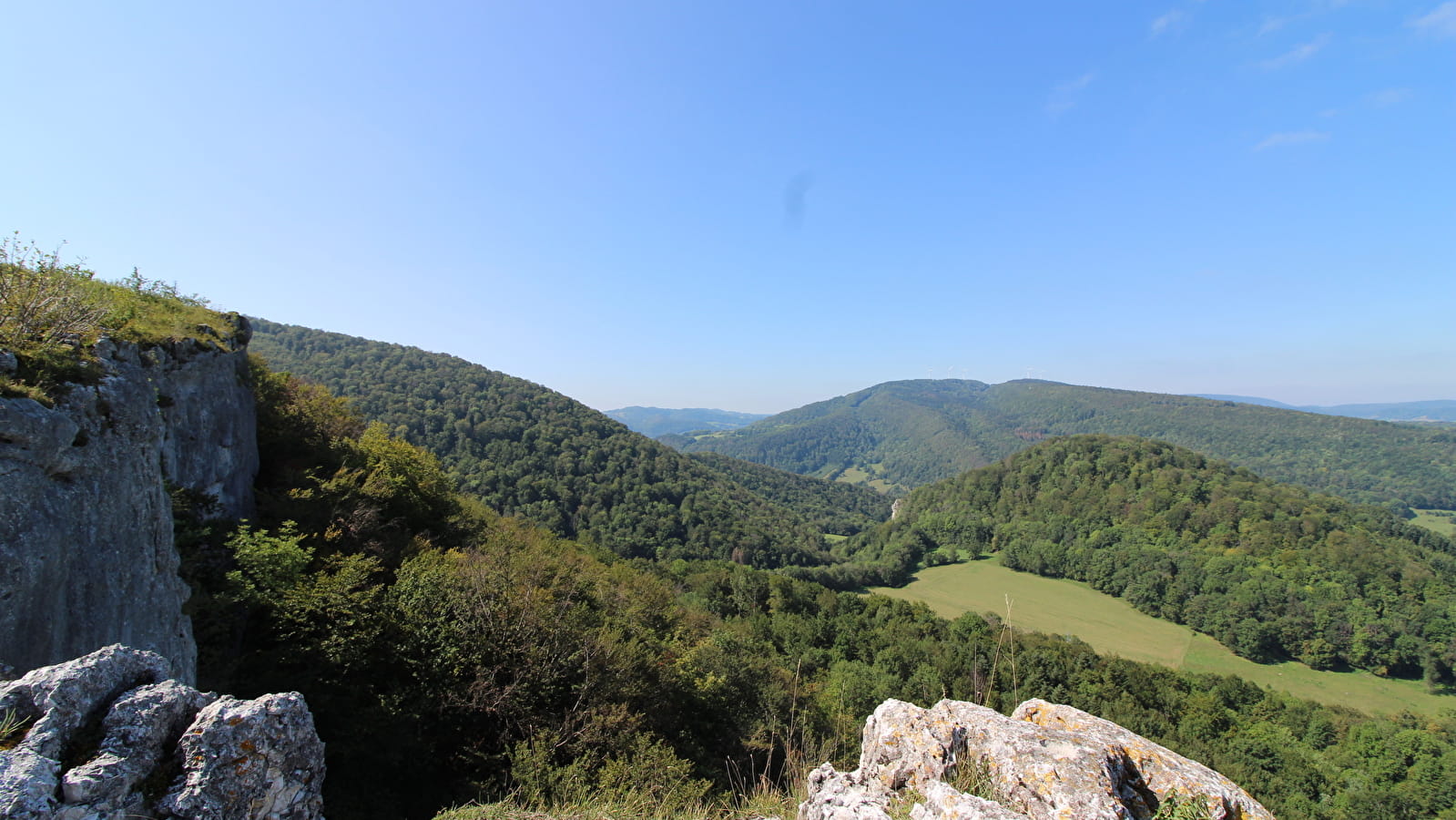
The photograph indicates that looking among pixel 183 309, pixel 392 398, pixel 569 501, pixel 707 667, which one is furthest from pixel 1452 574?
pixel 392 398

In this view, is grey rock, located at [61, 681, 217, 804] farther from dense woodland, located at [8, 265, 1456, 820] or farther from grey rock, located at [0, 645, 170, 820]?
dense woodland, located at [8, 265, 1456, 820]

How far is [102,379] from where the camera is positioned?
795 cm

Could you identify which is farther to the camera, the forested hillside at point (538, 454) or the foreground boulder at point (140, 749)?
the forested hillside at point (538, 454)

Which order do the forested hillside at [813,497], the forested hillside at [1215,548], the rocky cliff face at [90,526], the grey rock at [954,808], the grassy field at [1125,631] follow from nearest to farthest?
the grey rock at [954,808] < the rocky cliff face at [90,526] < the grassy field at [1125,631] < the forested hillside at [1215,548] < the forested hillside at [813,497]

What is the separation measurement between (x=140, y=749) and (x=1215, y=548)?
115715 millimetres

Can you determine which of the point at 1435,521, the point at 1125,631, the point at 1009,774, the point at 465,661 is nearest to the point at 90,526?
the point at 465,661

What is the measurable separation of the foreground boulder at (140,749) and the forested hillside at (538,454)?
61141mm

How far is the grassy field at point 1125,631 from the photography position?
5647 cm

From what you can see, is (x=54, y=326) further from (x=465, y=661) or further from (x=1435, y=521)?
(x=1435, y=521)

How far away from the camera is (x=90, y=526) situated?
6996mm

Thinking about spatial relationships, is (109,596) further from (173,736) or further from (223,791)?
(223,791)

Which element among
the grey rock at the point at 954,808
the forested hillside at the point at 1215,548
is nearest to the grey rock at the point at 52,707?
the grey rock at the point at 954,808

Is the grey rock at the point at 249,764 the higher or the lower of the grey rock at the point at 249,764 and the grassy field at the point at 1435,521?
the higher

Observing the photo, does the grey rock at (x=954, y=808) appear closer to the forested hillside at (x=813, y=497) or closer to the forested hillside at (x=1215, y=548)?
the forested hillside at (x=1215, y=548)
